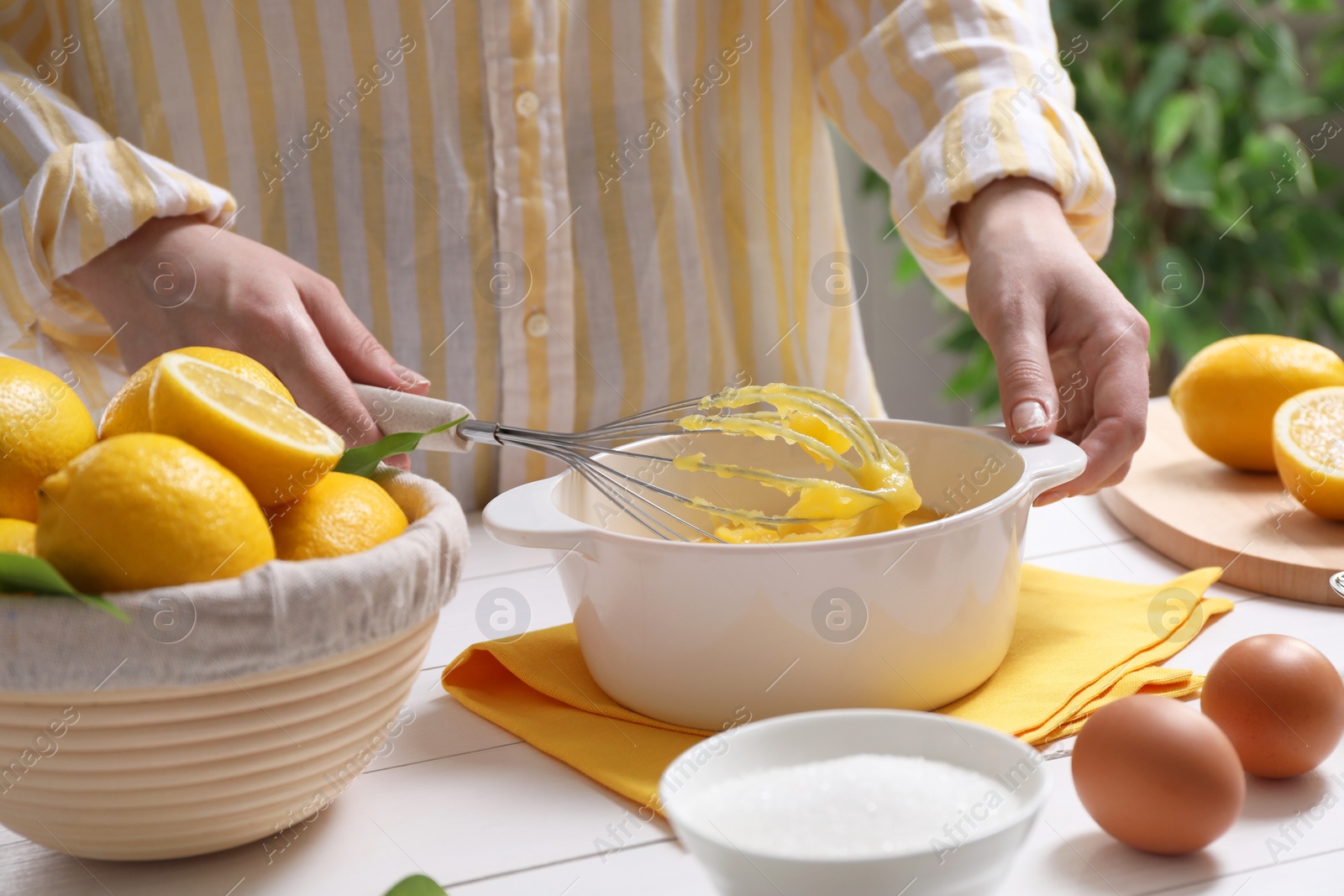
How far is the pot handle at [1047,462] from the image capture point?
0.57 m

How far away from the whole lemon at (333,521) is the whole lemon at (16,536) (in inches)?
3.3

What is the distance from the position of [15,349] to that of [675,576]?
0.64 metres

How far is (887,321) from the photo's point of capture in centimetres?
233

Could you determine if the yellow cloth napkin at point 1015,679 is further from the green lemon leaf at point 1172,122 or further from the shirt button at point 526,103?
the green lemon leaf at point 1172,122

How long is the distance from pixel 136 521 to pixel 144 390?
0.10 metres

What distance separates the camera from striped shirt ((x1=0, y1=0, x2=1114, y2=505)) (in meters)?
0.84

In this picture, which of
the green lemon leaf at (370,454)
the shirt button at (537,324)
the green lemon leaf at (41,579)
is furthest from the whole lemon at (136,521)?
the shirt button at (537,324)

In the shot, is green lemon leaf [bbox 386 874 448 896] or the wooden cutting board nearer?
green lemon leaf [bbox 386 874 448 896]

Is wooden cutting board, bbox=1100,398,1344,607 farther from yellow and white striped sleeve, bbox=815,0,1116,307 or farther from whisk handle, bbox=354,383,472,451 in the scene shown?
whisk handle, bbox=354,383,472,451

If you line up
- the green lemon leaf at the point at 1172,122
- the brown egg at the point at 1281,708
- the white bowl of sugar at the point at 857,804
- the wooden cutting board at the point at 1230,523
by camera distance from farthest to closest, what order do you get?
1. the green lemon leaf at the point at 1172,122
2. the wooden cutting board at the point at 1230,523
3. the brown egg at the point at 1281,708
4. the white bowl of sugar at the point at 857,804

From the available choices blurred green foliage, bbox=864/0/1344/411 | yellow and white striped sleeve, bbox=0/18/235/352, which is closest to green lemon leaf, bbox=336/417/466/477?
yellow and white striped sleeve, bbox=0/18/235/352

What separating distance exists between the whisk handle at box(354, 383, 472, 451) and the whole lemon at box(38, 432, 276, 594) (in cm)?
19

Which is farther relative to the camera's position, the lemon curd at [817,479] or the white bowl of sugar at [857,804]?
the lemon curd at [817,479]

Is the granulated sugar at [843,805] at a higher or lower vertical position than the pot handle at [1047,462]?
lower
